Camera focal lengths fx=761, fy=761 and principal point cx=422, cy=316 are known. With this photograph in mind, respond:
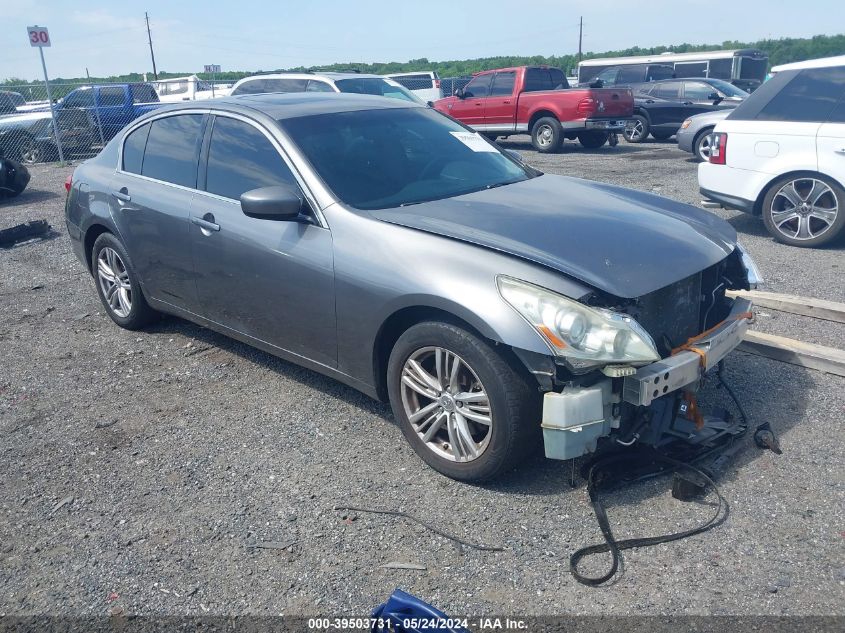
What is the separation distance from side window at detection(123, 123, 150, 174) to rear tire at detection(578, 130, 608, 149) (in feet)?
42.1

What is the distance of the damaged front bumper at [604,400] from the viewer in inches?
123

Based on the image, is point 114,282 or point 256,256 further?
point 114,282

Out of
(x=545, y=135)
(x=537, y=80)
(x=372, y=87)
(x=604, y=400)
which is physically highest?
(x=372, y=87)

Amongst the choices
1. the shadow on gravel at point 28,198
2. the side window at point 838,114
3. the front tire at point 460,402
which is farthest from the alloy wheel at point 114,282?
the shadow on gravel at point 28,198

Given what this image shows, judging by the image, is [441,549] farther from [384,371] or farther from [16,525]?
[16,525]

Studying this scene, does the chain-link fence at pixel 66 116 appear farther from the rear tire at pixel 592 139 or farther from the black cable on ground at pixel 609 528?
the black cable on ground at pixel 609 528

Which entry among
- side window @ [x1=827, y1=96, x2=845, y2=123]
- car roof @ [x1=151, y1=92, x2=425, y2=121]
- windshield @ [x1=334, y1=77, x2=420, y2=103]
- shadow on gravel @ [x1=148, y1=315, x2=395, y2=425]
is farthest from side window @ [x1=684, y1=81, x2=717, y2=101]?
shadow on gravel @ [x1=148, y1=315, x2=395, y2=425]

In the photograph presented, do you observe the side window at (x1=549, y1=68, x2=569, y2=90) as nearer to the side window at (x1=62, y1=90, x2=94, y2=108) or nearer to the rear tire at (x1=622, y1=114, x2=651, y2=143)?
the rear tire at (x1=622, y1=114, x2=651, y2=143)

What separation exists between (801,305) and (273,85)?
38.9 ft

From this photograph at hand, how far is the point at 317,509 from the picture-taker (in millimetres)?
3479

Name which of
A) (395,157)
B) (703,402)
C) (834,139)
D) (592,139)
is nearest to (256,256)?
(395,157)

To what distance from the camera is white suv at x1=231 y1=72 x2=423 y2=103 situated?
13.7 metres

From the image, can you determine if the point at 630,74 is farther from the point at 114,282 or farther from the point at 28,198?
the point at 114,282

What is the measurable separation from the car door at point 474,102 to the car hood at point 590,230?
14.3 metres
